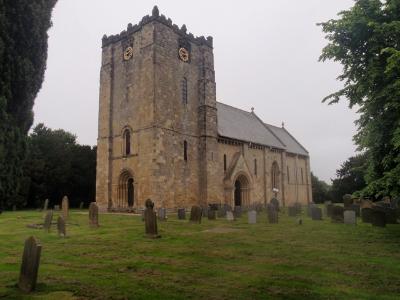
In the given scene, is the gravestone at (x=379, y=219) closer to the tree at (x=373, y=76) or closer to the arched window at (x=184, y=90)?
the tree at (x=373, y=76)

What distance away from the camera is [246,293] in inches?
231

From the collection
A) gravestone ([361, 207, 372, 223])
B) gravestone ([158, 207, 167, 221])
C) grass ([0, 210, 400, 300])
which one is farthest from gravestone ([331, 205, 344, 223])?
gravestone ([158, 207, 167, 221])

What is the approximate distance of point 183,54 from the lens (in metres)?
28.2

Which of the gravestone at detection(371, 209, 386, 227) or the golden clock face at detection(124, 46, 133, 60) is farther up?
the golden clock face at detection(124, 46, 133, 60)

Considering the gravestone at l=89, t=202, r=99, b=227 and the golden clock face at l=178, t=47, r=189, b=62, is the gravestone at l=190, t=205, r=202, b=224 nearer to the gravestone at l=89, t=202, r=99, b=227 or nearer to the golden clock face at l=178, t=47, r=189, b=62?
the gravestone at l=89, t=202, r=99, b=227

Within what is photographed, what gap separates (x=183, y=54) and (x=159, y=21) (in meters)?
3.51

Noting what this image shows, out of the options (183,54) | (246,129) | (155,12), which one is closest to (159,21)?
(155,12)

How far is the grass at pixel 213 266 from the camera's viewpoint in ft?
19.5

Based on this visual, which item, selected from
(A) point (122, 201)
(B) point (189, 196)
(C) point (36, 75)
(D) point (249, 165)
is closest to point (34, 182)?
(A) point (122, 201)

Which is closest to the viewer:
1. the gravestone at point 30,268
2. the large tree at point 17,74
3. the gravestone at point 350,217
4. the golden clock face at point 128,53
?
the gravestone at point 30,268

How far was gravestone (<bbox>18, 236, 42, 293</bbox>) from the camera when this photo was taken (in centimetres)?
606

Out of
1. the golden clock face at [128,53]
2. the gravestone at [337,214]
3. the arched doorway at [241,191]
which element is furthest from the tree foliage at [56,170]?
the gravestone at [337,214]

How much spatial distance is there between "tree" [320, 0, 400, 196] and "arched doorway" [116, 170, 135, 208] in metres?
18.4

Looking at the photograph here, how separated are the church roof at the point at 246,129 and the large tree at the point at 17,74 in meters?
23.5
